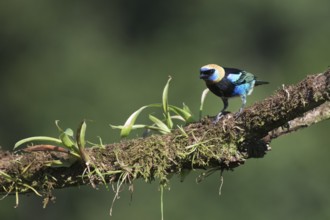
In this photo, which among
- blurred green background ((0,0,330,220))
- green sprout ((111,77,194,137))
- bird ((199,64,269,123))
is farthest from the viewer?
blurred green background ((0,0,330,220))

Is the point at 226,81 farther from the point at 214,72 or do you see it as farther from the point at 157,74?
the point at 157,74

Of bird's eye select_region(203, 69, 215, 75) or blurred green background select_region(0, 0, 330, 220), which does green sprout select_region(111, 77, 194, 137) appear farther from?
blurred green background select_region(0, 0, 330, 220)

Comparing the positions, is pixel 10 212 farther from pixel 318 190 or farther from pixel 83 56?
pixel 318 190

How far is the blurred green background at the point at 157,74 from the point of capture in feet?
43.1

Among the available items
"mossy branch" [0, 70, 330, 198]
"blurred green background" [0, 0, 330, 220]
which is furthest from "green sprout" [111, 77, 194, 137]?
"blurred green background" [0, 0, 330, 220]

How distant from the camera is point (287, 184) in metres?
13.5

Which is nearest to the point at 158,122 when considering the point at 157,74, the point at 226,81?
the point at 226,81

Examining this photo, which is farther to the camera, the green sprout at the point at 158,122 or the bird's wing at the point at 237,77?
the bird's wing at the point at 237,77

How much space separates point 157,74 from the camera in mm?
16234

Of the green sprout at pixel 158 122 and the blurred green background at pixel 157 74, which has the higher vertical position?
the blurred green background at pixel 157 74

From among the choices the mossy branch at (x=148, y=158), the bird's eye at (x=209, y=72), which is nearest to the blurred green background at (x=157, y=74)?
the bird's eye at (x=209, y=72)

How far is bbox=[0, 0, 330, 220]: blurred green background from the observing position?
518 inches

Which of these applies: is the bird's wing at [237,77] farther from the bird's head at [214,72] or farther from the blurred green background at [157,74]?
the blurred green background at [157,74]

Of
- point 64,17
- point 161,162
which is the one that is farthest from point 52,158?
point 64,17
